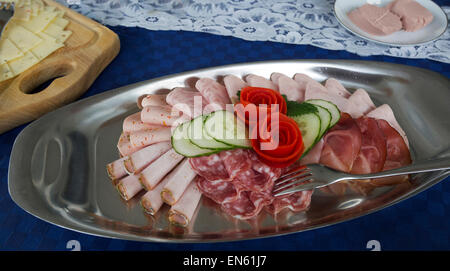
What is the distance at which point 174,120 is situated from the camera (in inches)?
50.0

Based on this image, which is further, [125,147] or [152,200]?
[125,147]

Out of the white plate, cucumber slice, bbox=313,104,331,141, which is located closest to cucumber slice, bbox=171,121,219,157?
cucumber slice, bbox=313,104,331,141

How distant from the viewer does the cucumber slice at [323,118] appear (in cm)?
116

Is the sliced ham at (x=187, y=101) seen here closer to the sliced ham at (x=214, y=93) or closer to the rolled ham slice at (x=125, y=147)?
the sliced ham at (x=214, y=93)

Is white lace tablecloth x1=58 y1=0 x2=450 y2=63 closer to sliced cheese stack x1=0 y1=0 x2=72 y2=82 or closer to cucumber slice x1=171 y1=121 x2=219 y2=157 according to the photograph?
sliced cheese stack x1=0 y1=0 x2=72 y2=82

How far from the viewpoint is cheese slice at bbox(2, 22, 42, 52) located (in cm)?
168

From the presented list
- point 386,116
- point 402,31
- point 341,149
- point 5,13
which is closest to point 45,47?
point 5,13

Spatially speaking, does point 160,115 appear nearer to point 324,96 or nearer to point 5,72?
point 324,96

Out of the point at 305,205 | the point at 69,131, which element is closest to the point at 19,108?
the point at 69,131

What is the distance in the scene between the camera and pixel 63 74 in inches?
66.9

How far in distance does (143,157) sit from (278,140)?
463 mm

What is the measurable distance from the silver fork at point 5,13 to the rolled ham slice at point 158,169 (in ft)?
3.67

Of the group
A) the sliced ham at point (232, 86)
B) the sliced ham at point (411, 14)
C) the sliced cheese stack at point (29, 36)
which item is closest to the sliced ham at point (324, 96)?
the sliced ham at point (232, 86)
